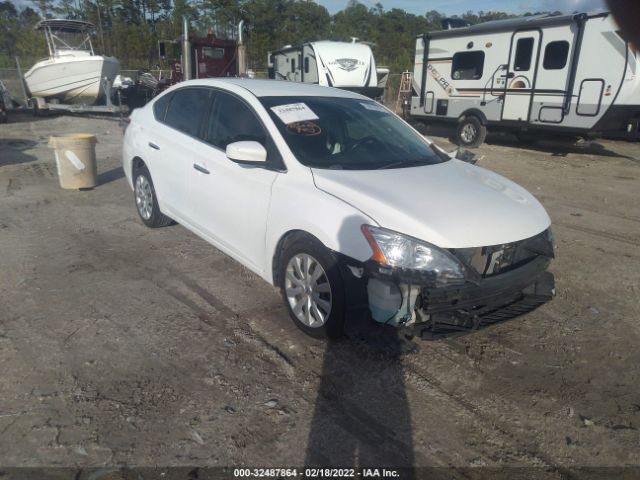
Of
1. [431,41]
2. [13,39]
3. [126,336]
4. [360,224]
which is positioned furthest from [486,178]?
[13,39]

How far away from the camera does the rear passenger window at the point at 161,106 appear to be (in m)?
5.31

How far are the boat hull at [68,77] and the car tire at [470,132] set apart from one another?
484 inches

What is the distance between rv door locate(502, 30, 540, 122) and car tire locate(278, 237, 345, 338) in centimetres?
1054

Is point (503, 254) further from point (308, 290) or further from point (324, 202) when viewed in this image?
point (308, 290)

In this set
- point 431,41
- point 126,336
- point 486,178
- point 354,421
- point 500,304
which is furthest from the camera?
point 431,41

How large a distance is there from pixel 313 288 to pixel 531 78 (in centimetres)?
1070

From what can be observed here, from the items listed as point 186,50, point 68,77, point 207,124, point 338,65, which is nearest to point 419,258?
point 207,124

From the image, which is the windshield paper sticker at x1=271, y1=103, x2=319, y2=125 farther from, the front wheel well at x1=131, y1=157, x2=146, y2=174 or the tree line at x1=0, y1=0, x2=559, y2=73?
the tree line at x1=0, y1=0, x2=559, y2=73

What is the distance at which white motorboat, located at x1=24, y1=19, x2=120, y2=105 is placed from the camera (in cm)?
1675

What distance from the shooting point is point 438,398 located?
9.82ft

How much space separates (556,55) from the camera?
11234 millimetres

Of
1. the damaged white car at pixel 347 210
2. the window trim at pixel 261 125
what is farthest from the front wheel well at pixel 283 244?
the window trim at pixel 261 125

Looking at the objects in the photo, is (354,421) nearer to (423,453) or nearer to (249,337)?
(423,453)

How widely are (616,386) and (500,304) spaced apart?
0.89 metres
